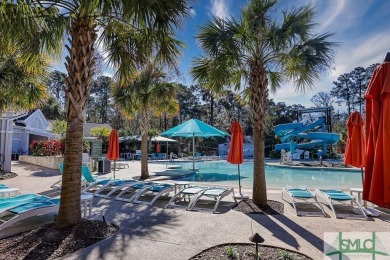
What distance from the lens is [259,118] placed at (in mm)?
8234

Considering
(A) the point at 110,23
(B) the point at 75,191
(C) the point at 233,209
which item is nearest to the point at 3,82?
(A) the point at 110,23

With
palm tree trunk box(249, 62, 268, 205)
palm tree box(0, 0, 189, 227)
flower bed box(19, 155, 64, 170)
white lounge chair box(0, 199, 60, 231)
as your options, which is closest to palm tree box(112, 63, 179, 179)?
palm tree trunk box(249, 62, 268, 205)

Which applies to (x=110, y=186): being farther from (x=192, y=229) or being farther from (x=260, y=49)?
(x=260, y=49)

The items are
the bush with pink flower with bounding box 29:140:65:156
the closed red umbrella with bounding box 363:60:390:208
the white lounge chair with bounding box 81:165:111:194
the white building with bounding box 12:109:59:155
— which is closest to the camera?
the closed red umbrella with bounding box 363:60:390:208

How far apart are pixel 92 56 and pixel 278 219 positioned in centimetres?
607

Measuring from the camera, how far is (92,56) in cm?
589

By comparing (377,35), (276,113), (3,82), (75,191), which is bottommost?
(75,191)

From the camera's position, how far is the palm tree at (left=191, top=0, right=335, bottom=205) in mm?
7609

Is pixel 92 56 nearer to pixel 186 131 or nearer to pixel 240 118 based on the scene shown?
pixel 186 131

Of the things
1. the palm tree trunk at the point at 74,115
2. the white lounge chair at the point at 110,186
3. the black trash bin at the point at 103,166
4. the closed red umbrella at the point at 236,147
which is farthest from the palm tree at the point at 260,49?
the black trash bin at the point at 103,166

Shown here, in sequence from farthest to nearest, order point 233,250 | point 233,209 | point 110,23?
1. point 233,209
2. point 110,23
3. point 233,250

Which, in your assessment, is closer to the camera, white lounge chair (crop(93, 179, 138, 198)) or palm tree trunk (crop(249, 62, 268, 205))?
palm tree trunk (crop(249, 62, 268, 205))

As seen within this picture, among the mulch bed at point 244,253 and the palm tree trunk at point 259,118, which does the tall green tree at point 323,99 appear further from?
the mulch bed at point 244,253
